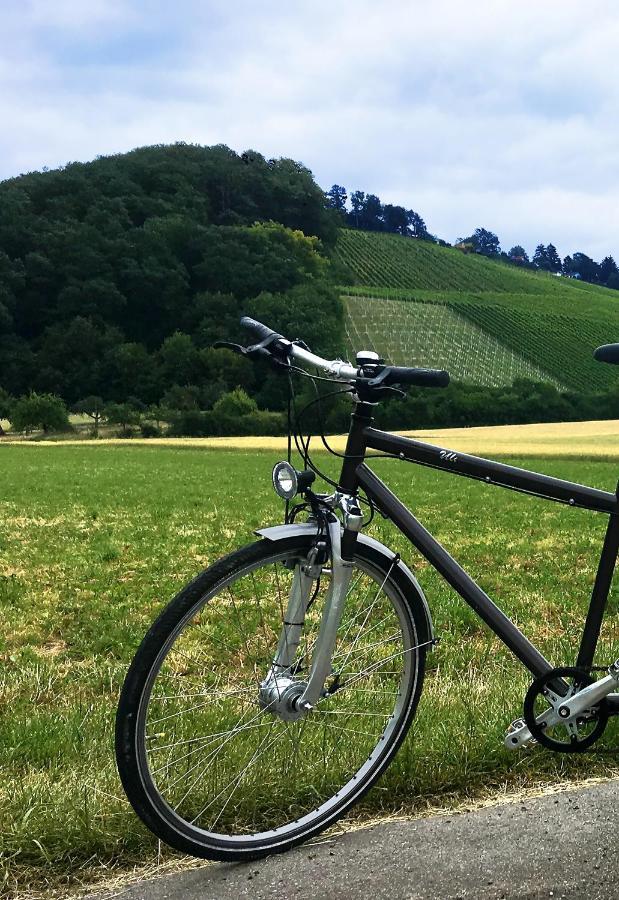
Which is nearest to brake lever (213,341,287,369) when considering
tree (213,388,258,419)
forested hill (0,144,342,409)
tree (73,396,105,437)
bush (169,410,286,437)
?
bush (169,410,286,437)

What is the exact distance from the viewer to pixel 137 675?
242 centimetres

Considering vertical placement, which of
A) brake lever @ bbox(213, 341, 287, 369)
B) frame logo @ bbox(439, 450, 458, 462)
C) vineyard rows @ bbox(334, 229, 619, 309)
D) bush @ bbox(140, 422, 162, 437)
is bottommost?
bush @ bbox(140, 422, 162, 437)

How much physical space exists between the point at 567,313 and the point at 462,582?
4714 inches

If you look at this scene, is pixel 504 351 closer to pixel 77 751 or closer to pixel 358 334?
pixel 358 334

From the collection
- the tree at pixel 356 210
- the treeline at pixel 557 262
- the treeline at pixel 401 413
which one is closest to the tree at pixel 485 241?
the treeline at pixel 557 262

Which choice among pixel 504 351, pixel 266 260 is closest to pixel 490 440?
pixel 504 351

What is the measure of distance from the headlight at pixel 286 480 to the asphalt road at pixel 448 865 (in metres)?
1.14

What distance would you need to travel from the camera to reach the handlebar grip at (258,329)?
2.80 m

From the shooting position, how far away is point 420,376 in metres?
2.62

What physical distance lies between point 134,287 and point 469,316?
142 feet

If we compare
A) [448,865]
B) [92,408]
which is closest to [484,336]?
[92,408]

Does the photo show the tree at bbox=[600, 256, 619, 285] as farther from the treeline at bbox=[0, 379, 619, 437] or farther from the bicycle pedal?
the bicycle pedal

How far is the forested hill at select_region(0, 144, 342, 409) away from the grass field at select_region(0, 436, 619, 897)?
65463mm

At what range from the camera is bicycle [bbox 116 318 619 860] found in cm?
254
